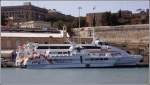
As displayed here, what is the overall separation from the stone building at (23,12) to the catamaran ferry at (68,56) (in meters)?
8.59

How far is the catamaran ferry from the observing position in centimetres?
1171

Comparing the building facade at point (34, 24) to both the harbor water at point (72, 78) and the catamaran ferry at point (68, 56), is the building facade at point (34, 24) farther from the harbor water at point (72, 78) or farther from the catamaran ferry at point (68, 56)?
the harbor water at point (72, 78)

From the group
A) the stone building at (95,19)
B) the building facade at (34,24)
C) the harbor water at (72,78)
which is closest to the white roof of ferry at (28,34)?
the building facade at (34,24)

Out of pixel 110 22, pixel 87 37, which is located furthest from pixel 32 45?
pixel 110 22

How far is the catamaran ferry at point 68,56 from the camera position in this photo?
38.4 ft

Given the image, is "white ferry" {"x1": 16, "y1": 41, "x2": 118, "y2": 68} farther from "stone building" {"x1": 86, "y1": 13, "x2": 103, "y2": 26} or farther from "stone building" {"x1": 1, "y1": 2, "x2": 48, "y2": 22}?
"stone building" {"x1": 1, "y1": 2, "x2": 48, "y2": 22}

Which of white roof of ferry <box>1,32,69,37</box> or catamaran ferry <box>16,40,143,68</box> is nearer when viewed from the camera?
catamaran ferry <box>16,40,143,68</box>

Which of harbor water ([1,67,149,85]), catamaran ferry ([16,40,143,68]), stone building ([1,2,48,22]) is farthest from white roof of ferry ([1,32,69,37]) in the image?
harbor water ([1,67,149,85])

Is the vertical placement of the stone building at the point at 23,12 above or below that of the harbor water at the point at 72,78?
above

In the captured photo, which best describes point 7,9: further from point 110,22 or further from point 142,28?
point 142,28

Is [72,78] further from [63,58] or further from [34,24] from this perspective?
[34,24]

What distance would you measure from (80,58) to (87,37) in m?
4.54

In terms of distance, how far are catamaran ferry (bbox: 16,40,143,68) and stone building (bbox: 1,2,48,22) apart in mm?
8593

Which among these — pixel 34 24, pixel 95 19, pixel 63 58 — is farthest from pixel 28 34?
pixel 63 58
